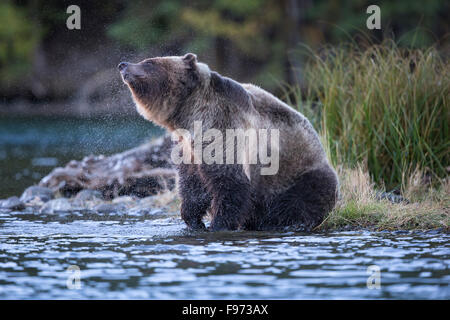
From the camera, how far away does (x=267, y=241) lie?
22.1ft

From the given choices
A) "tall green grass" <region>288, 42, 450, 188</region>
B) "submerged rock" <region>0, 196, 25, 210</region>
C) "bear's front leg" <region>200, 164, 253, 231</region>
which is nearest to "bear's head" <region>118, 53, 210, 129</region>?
"bear's front leg" <region>200, 164, 253, 231</region>

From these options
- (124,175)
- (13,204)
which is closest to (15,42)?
(124,175)

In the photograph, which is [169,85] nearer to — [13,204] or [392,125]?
[392,125]

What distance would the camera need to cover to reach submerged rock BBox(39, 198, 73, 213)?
30.8 ft

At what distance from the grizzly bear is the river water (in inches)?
11.1

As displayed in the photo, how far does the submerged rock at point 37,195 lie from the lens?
10.3 m

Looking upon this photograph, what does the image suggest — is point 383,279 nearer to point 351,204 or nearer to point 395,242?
point 395,242

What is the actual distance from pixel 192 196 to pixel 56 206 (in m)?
3.08

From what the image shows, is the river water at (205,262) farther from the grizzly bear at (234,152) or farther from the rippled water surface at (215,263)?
the grizzly bear at (234,152)

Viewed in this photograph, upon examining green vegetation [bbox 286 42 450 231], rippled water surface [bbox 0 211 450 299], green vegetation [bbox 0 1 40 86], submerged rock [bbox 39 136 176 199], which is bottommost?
rippled water surface [bbox 0 211 450 299]

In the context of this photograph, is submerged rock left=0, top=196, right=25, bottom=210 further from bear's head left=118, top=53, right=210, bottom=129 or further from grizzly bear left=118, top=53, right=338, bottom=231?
bear's head left=118, top=53, right=210, bottom=129

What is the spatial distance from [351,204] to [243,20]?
2789 cm

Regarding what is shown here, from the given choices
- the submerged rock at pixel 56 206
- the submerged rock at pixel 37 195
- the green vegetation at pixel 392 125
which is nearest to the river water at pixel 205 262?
the submerged rock at pixel 56 206

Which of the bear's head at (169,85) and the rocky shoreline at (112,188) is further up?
the bear's head at (169,85)
